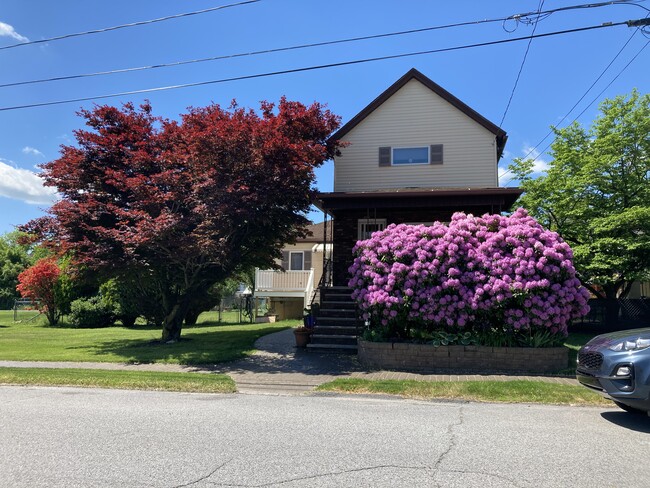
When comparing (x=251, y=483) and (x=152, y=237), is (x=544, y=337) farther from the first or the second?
(x=152, y=237)

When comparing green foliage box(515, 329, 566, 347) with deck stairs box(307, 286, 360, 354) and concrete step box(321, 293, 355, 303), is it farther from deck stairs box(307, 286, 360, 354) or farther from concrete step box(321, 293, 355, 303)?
concrete step box(321, 293, 355, 303)

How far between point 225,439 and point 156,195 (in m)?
8.93

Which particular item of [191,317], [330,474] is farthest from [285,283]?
[330,474]

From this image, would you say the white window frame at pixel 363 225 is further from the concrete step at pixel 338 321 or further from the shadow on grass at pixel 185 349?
the shadow on grass at pixel 185 349

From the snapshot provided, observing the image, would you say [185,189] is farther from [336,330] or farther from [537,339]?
[537,339]

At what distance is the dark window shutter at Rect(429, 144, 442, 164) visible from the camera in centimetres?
1611

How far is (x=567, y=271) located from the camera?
33.7 ft

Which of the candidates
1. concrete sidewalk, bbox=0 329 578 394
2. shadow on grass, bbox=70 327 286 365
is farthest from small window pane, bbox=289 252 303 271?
concrete sidewalk, bbox=0 329 578 394

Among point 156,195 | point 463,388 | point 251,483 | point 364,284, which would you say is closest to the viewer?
point 251,483

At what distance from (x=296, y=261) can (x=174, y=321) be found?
13345mm

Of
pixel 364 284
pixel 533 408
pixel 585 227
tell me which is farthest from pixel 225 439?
pixel 585 227

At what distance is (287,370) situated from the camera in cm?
1065

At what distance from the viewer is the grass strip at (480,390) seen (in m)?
7.53

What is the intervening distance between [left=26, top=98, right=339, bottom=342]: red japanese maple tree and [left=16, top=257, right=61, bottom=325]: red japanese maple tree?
1195 cm
